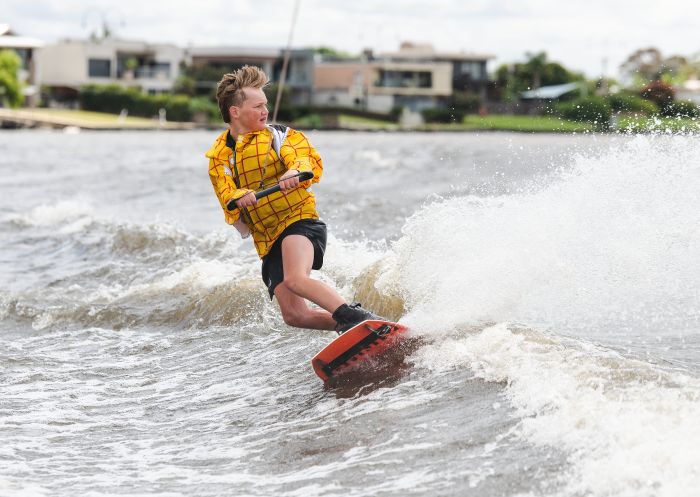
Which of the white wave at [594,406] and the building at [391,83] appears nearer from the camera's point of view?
the white wave at [594,406]

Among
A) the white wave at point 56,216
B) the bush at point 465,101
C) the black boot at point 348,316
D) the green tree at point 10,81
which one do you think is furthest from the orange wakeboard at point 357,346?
the bush at point 465,101

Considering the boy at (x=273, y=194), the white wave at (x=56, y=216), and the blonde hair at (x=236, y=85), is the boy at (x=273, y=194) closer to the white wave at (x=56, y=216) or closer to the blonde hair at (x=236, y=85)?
the blonde hair at (x=236, y=85)

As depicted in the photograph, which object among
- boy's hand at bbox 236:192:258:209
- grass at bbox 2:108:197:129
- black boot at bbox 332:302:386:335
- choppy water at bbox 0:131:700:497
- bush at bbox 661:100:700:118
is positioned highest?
bush at bbox 661:100:700:118

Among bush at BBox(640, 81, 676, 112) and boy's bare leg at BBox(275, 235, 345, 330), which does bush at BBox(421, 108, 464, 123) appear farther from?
boy's bare leg at BBox(275, 235, 345, 330)

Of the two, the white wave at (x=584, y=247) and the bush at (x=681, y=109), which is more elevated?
the bush at (x=681, y=109)

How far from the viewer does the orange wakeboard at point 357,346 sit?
7090 millimetres

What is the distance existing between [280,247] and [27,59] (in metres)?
122

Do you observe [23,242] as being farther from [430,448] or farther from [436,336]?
[430,448]

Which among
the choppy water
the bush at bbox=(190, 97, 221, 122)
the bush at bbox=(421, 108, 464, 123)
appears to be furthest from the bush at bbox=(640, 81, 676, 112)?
the bush at bbox=(421, 108, 464, 123)

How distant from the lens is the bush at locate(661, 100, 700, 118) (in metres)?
12.6

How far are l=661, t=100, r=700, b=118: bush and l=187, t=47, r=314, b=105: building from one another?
103m

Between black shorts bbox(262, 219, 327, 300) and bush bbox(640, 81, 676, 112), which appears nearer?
black shorts bbox(262, 219, 327, 300)

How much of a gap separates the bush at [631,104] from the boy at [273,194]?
611 cm

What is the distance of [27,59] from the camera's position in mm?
122625
